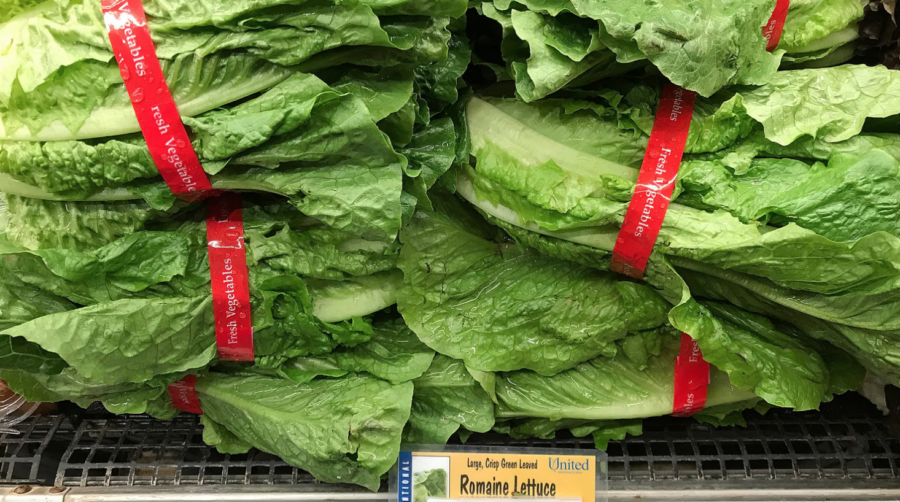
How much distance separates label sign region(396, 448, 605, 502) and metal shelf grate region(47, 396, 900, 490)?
159 millimetres

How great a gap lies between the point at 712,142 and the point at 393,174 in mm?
616

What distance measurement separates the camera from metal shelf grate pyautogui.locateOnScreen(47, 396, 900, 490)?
4.32 feet

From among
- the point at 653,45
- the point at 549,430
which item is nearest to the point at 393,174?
the point at 653,45

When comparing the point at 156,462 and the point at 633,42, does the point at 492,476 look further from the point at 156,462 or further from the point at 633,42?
the point at 633,42

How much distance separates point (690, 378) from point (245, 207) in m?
1.06

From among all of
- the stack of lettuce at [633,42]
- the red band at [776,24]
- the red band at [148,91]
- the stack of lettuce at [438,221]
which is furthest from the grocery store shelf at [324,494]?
the red band at [776,24]

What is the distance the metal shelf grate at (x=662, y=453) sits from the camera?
1.32m

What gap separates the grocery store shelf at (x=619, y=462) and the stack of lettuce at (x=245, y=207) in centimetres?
11

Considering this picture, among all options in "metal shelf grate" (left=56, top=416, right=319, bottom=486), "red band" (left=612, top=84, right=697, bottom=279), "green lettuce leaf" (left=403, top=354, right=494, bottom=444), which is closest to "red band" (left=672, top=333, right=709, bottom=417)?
"red band" (left=612, top=84, right=697, bottom=279)

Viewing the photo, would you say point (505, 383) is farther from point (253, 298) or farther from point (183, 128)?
point (183, 128)

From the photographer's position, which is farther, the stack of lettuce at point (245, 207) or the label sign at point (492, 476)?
the label sign at point (492, 476)

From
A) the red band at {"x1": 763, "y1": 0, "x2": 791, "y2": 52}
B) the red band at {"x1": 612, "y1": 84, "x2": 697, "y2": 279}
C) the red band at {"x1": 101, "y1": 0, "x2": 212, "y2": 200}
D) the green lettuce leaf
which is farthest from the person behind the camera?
the green lettuce leaf

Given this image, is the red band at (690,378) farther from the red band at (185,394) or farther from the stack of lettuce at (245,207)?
the red band at (185,394)

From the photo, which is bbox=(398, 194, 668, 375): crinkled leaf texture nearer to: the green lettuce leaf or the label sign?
the green lettuce leaf
